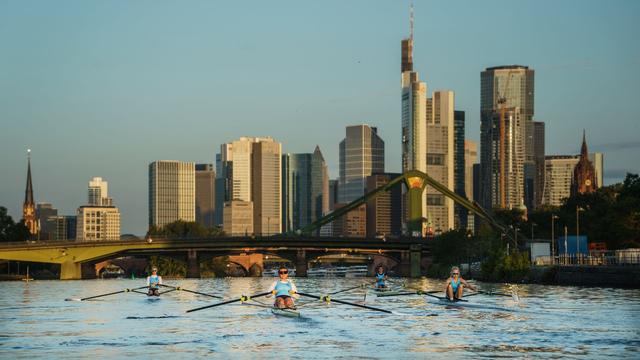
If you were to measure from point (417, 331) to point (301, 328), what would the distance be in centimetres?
475

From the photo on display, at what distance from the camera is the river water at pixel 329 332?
126ft

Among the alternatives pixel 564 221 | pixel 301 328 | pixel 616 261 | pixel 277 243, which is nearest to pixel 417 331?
pixel 301 328

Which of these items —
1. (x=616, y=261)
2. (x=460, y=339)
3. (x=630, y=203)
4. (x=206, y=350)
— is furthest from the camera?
(x=630, y=203)

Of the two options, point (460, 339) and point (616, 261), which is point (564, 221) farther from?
point (460, 339)

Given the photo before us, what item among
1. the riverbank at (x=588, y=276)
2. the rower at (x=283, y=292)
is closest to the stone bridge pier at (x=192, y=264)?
the riverbank at (x=588, y=276)

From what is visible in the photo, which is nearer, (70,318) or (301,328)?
(301,328)

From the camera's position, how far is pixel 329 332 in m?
45.4

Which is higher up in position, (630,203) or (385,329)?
(630,203)

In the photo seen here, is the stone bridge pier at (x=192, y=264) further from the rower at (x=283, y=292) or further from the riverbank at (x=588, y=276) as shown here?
the rower at (x=283, y=292)

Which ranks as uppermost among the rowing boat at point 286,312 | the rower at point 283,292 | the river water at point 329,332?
the rower at point 283,292

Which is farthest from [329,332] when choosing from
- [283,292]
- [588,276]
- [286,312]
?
[588,276]

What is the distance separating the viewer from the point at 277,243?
19188 centimetres

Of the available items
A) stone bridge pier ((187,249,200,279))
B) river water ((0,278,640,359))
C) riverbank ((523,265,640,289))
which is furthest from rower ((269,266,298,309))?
stone bridge pier ((187,249,200,279))

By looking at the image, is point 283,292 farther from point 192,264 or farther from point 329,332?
point 192,264
